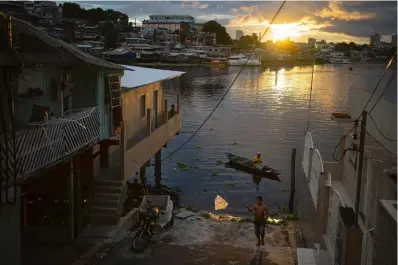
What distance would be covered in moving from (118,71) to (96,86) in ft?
6.71

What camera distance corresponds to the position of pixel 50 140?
443 inches

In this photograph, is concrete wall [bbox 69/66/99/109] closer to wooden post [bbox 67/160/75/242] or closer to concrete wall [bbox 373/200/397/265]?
wooden post [bbox 67/160/75/242]

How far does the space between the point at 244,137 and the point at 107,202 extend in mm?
29228

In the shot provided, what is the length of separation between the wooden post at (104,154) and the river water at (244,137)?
26.6ft

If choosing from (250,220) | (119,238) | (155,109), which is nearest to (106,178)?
(119,238)

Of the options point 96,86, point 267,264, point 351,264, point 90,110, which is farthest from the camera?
point 96,86

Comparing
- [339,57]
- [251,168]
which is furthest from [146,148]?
[339,57]

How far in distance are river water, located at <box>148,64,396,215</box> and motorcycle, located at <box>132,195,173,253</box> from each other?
6.06m

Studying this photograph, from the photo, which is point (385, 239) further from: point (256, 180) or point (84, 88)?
point (256, 180)

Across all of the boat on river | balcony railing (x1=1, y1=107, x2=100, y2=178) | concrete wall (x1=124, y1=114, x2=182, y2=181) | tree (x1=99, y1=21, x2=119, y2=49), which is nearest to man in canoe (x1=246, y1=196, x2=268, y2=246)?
concrete wall (x1=124, y1=114, x2=182, y2=181)

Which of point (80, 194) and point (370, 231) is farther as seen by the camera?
point (80, 194)

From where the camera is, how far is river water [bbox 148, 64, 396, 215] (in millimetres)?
27750

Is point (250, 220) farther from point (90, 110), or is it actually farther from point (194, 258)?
point (90, 110)

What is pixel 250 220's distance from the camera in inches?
734
